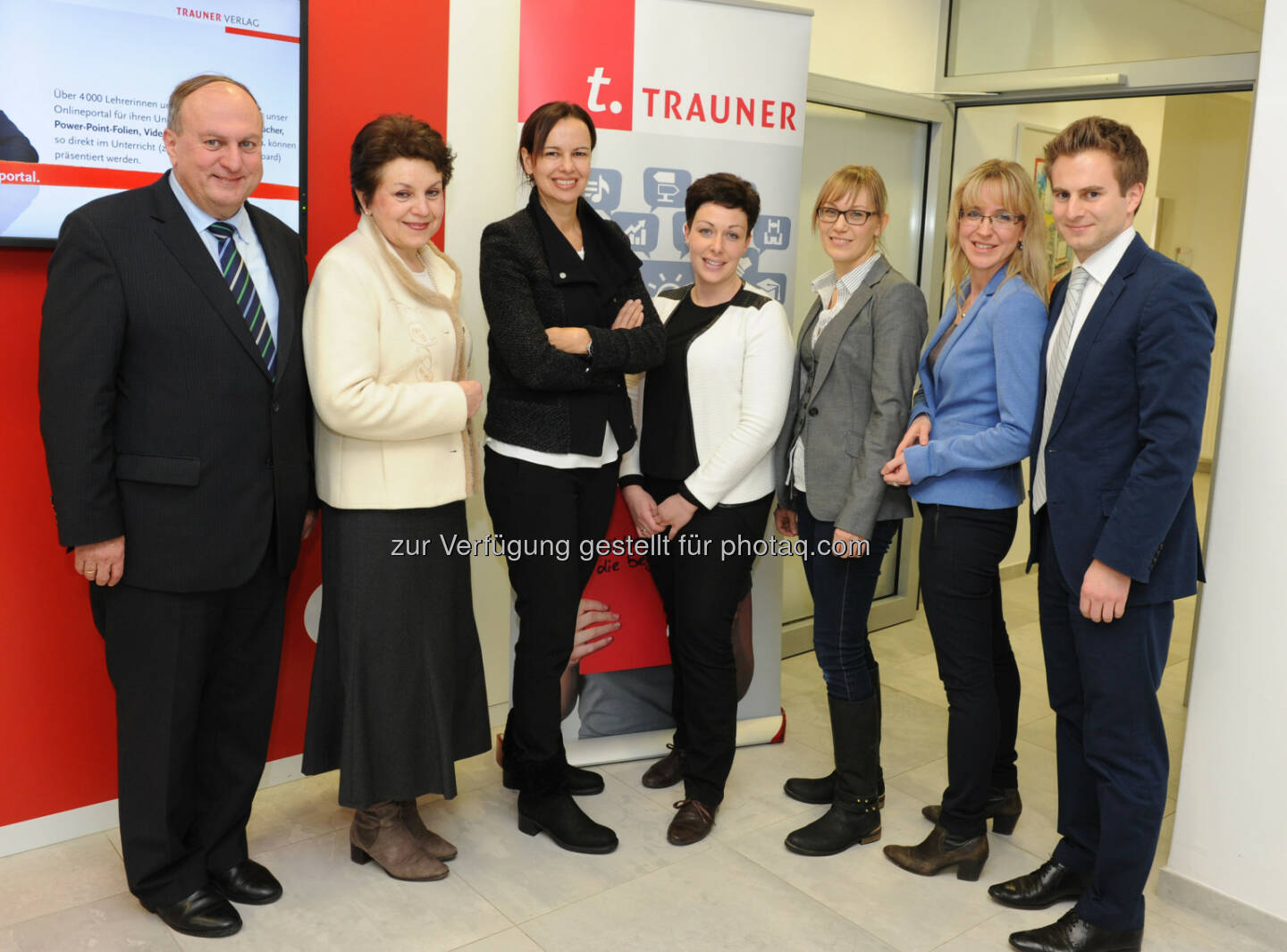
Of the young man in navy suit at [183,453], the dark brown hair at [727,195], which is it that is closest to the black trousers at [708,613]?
the dark brown hair at [727,195]

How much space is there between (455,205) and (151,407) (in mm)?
1317

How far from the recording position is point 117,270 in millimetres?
2082

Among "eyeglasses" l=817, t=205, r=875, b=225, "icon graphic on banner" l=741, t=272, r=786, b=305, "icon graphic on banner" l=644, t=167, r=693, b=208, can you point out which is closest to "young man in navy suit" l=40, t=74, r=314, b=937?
"icon graphic on banner" l=644, t=167, r=693, b=208

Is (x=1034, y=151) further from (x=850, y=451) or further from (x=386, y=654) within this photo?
(x=386, y=654)

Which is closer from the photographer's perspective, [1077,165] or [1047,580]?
[1077,165]

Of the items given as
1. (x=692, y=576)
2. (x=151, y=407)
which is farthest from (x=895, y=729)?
(x=151, y=407)

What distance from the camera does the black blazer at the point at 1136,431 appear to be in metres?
2.04

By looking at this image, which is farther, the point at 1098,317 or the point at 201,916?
the point at 201,916

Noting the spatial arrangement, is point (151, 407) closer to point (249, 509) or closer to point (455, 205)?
point (249, 509)

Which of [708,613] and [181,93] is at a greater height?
[181,93]

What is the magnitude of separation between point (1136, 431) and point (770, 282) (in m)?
1.42

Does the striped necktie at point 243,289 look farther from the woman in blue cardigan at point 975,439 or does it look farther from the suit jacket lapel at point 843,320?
the woman in blue cardigan at point 975,439

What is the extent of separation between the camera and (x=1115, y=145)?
6.98 feet

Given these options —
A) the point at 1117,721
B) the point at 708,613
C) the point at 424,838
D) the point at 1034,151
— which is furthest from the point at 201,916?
the point at 1034,151
